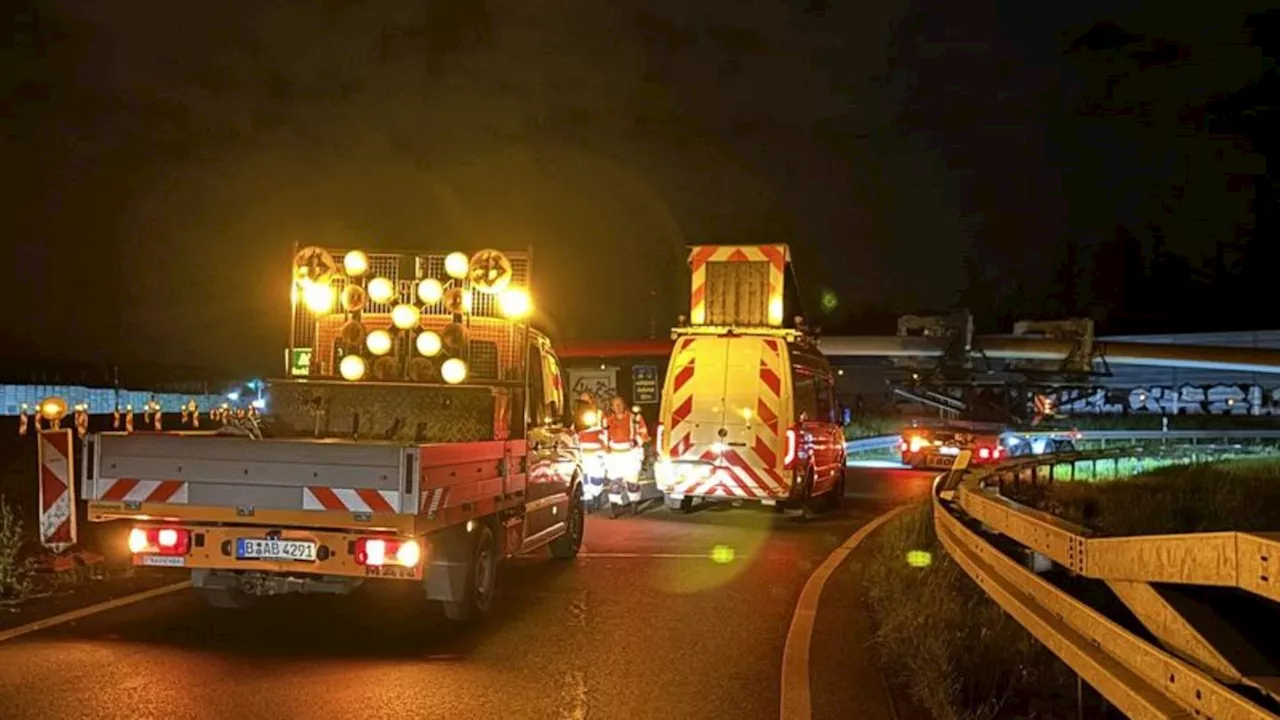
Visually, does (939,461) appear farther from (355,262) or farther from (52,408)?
(52,408)

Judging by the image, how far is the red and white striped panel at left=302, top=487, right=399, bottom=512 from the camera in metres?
8.26

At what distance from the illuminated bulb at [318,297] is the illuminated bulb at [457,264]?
1179mm

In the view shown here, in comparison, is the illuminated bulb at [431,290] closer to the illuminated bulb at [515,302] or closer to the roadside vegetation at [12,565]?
the illuminated bulb at [515,302]

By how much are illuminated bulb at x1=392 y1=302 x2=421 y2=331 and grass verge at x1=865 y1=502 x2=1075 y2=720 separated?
15.8ft

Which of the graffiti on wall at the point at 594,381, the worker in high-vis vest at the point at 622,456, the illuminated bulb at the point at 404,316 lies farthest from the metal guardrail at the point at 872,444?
the illuminated bulb at the point at 404,316

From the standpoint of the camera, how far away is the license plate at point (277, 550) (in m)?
8.55

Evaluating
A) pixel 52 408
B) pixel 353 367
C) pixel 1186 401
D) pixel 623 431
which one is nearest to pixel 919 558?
pixel 353 367

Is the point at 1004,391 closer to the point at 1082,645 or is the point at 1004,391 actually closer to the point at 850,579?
the point at 850,579

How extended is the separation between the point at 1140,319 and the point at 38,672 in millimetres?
72038

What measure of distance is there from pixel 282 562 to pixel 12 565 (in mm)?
3170

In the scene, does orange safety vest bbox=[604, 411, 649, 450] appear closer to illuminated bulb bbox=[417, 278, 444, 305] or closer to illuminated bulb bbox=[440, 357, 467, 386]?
illuminated bulb bbox=[417, 278, 444, 305]

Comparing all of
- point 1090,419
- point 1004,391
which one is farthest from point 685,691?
point 1090,419

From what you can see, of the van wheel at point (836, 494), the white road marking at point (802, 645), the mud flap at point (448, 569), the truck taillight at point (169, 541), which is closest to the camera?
the white road marking at point (802, 645)

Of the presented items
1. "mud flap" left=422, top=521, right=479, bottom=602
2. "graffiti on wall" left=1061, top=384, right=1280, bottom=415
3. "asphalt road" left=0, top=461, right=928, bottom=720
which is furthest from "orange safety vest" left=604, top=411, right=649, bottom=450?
"graffiti on wall" left=1061, top=384, right=1280, bottom=415
